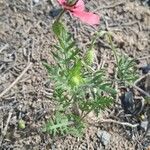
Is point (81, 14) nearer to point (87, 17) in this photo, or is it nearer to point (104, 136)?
point (87, 17)

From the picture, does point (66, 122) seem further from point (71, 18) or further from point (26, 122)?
point (71, 18)

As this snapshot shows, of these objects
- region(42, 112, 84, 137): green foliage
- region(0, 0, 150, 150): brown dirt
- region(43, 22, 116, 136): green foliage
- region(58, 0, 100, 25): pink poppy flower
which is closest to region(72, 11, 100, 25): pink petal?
region(58, 0, 100, 25): pink poppy flower

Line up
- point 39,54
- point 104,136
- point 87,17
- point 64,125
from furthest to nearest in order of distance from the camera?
point 39,54
point 104,136
point 64,125
point 87,17

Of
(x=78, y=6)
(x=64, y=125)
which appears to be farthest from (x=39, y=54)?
(x=78, y=6)

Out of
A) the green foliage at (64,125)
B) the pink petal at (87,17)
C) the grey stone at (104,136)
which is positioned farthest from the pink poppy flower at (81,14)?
the grey stone at (104,136)

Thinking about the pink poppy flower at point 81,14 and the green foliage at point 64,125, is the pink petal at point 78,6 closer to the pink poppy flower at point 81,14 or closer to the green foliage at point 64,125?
the pink poppy flower at point 81,14

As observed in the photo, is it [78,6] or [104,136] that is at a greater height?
[78,6]
